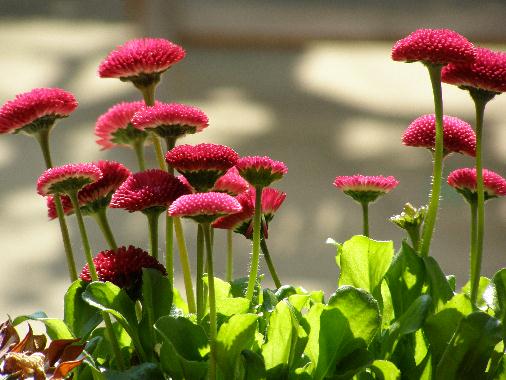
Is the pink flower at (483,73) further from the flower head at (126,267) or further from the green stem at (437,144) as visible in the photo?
the flower head at (126,267)

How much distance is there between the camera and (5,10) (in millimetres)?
3328

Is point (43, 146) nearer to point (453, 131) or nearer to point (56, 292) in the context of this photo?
point (453, 131)

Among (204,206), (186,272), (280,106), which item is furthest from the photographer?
(280,106)

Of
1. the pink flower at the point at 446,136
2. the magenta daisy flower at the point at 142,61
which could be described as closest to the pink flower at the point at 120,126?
the magenta daisy flower at the point at 142,61

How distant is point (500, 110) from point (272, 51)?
0.81 m

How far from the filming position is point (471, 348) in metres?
0.36

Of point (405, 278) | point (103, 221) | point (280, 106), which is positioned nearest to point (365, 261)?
point (405, 278)

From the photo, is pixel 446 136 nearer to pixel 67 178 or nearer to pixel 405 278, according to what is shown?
pixel 405 278

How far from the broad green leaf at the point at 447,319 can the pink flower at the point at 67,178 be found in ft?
0.51

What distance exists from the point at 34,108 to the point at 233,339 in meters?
0.15

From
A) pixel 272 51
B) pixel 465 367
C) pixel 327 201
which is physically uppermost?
pixel 272 51

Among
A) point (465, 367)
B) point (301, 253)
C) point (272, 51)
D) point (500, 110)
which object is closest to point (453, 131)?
point (465, 367)

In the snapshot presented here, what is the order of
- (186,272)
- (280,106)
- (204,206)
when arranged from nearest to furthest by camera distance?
1. (204,206)
2. (186,272)
3. (280,106)

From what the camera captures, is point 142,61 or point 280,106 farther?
point 280,106
